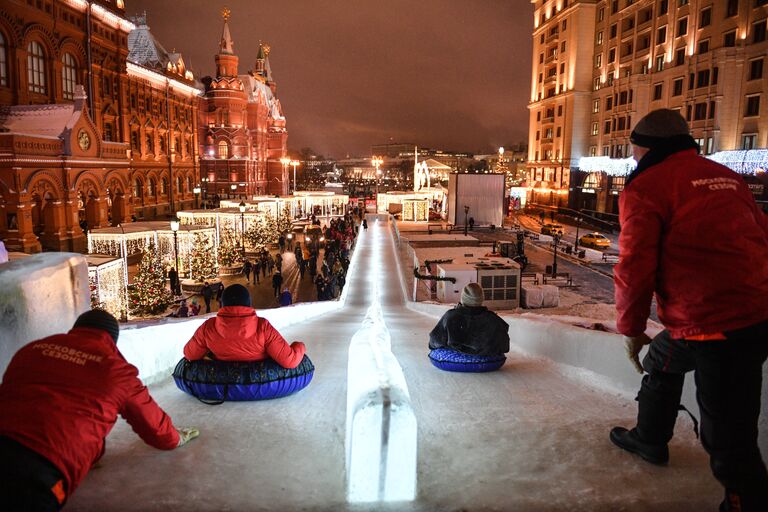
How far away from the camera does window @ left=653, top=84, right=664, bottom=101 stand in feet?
144

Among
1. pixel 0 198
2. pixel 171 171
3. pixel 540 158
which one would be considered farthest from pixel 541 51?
pixel 0 198

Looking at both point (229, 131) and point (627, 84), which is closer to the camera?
point (627, 84)

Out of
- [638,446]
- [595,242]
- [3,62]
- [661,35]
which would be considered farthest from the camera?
[661,35]

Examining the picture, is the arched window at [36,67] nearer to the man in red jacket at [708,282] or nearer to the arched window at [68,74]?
the arched window at [68,74]

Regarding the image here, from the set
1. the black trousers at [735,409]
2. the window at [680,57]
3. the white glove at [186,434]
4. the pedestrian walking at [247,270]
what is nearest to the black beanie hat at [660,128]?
the black trousers at [735,409]

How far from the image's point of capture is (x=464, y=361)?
5027 millimetres

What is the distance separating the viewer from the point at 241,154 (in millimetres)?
59406

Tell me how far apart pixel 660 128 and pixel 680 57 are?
46.9m

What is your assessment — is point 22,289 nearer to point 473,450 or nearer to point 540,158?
point 473,450

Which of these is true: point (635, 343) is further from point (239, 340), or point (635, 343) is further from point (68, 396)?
point (68, 396)

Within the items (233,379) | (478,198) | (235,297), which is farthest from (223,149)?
(233,379)

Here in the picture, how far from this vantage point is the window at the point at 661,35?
43.5m

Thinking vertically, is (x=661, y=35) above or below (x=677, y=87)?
above

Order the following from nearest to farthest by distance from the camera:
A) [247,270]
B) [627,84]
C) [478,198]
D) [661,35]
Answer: [247,270] < [478,198] < [661,35] < [627,84]
